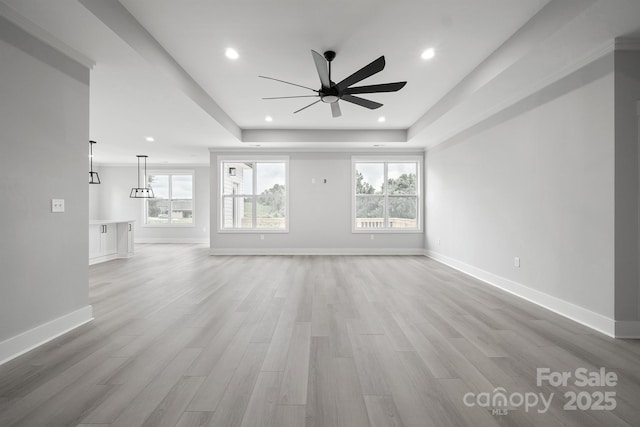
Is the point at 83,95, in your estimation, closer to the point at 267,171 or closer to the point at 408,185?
the point at 267,171

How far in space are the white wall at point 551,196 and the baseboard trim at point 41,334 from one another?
481 cm

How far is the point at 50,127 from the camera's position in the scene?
8.27 feet

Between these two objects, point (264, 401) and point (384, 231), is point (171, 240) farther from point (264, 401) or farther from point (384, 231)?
point (264, 401)

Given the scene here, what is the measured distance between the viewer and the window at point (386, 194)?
24.4 feet

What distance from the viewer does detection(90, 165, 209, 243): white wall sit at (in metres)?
9.86

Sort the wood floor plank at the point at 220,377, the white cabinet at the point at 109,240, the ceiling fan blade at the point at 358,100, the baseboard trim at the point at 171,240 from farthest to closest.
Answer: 1. the baseboard trim at the point at 171,240
2. the white cabinet at the point at 109,240
3. the ceiling fan blade at the point at 358,100
4. the wood floor plank at the point at 220,377

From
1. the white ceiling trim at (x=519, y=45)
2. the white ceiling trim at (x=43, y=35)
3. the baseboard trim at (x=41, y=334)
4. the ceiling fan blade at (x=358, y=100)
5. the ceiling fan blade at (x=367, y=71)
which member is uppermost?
the white ceiling trim at (x=519, y=45)

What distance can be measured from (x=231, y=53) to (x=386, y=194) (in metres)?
5.08

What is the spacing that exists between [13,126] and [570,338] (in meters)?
4.78

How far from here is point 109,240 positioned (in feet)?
21.7

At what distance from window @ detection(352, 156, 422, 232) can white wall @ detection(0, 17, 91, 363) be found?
5.64 metres

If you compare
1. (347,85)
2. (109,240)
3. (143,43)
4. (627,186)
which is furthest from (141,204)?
(627,186)

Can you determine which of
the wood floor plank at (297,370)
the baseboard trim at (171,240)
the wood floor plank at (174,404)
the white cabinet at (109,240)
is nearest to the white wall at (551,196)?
the wood floor plank at (297,370)

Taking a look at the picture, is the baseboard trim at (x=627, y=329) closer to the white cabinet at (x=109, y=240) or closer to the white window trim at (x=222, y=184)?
the white window trim at (x=222, y=184)
